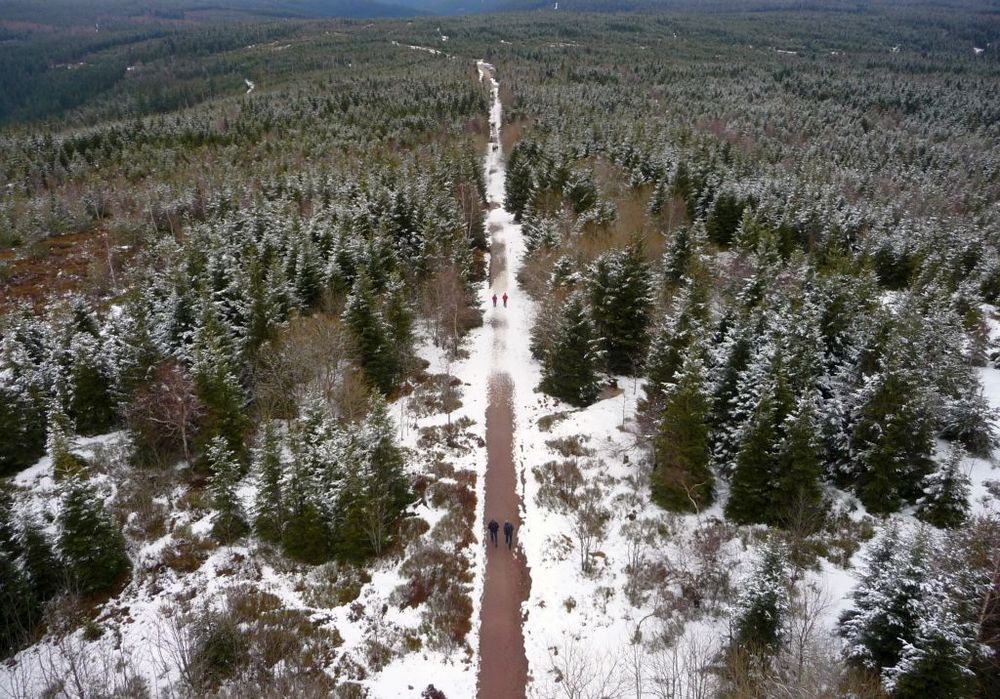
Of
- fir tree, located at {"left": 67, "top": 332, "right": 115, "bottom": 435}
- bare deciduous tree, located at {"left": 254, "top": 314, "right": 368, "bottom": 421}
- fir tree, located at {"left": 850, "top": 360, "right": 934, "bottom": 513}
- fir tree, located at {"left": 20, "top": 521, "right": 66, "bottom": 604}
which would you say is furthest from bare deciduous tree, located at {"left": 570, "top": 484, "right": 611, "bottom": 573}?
fir tree, located at {"left": 67, "top": 332, "right": 115, "bottom": 435}

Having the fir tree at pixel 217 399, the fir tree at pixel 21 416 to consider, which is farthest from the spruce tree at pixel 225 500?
the fir tree at pixel 21 416

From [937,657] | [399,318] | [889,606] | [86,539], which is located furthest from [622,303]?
[86,539]

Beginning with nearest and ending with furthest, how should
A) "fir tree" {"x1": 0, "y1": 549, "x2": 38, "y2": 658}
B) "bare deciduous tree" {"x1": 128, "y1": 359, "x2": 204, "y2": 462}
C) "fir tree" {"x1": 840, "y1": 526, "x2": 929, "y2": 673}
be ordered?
1. "fir tree" {"x1": 840, "y1": 526, "x2": 929, "y2": 673}
2. "fir tree" {"x1": 0, "y1": 549, "x2": 38, "y2": 658}
3. "bare deciduous tree" {"x1": 128, "y1": 359, "x2": 204, "y2": 462}

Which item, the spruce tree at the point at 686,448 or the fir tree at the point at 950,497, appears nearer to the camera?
the fir tree at the point at 950,497

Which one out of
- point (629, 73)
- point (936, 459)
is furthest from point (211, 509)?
point (629, 73)

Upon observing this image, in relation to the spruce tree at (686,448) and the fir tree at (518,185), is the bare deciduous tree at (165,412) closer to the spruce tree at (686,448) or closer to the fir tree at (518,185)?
the spruce tree at (686,448)

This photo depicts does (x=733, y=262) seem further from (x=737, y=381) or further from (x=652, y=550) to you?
(x=652, y=550)

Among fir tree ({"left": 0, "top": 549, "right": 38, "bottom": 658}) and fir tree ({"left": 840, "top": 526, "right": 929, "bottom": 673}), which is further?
fir tree ({"left": 0, "top": 549, "right": 38, "bottom": 658})

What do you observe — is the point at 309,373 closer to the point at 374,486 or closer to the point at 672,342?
the point at 374,486

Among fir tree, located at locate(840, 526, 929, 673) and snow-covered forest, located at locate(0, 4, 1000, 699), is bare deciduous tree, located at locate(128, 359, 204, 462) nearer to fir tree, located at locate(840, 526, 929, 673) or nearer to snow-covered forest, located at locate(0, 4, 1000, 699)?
snow-covered forest, located at locate(0, 4, 1000, 699)
